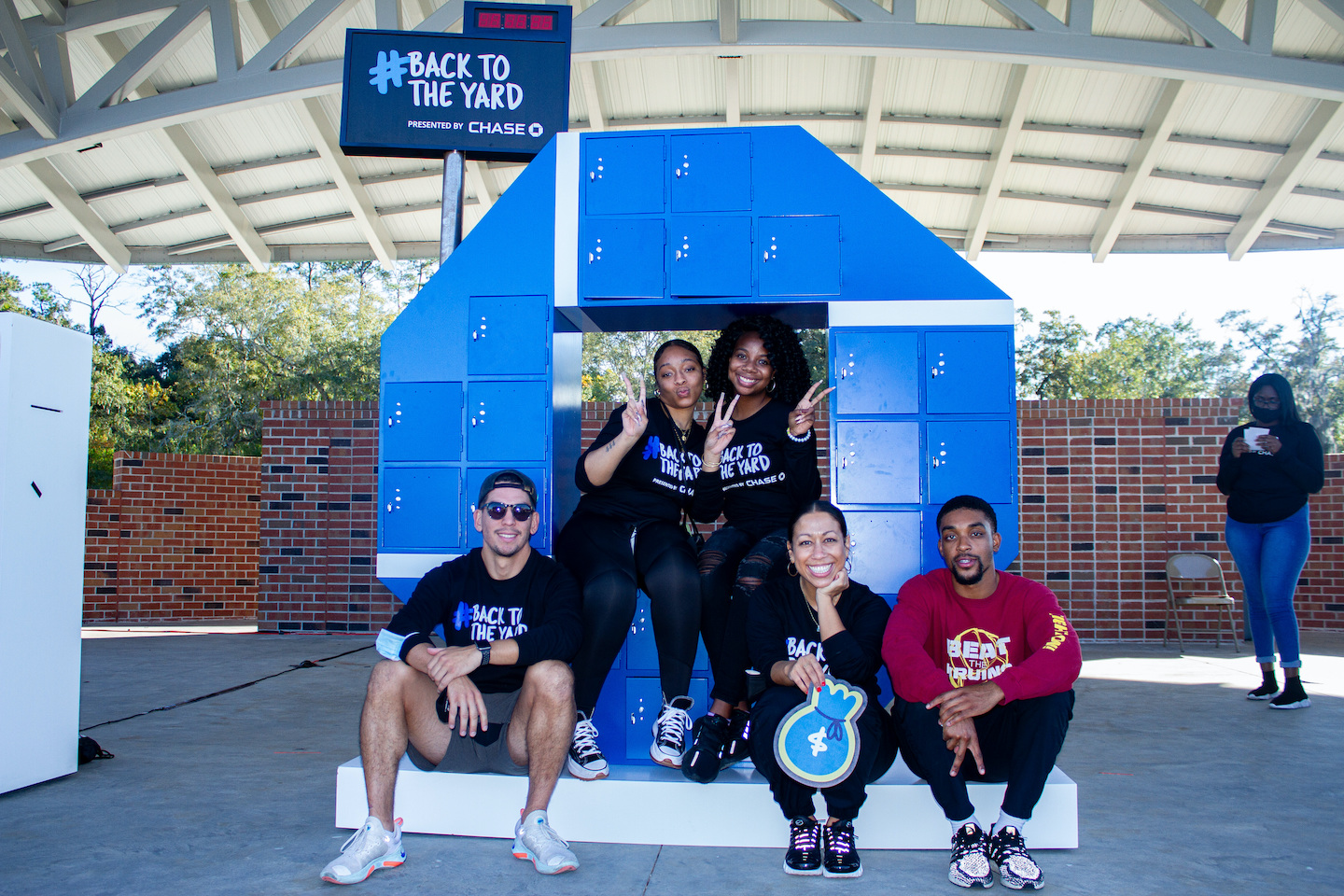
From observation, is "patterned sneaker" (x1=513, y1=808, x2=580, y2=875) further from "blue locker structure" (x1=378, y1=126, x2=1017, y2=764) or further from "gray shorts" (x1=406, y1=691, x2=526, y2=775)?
"blue locker structure" (x1=378, y1=126, x2=1017, y2=764)

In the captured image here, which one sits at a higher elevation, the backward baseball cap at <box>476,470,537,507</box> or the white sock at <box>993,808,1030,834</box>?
the backward baseball cap at <box>476,470,537,507</box>

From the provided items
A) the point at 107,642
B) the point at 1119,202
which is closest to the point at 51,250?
the point at 107,642

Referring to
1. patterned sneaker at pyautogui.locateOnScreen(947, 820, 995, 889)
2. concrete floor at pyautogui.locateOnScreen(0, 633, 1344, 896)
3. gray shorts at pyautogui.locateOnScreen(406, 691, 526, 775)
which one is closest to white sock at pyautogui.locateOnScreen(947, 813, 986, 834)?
patterned sneaker at pyautogui.locateOnScreen(947, 820, 995, 889)

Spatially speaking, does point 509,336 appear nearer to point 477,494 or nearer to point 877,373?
point 477,494

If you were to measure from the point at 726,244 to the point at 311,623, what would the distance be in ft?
19.2

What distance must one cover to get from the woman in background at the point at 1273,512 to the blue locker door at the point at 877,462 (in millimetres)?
2430

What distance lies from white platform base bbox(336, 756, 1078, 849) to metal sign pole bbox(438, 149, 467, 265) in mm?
2214

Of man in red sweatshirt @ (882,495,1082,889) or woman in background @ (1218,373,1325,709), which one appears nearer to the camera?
man in red sweatshirt @ (882,495,1082,889)

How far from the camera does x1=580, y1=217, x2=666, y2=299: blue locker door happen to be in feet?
11.5

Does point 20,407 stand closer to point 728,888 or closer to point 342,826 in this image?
point 342,826

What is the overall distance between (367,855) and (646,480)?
1.48m

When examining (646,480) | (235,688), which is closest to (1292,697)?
(646,480)

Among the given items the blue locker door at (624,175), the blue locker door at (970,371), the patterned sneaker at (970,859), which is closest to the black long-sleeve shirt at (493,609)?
the patterned sneaker at (970,859)

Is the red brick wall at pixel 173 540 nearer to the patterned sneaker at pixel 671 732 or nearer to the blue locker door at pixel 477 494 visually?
the blue locker door at pixel 477 494
